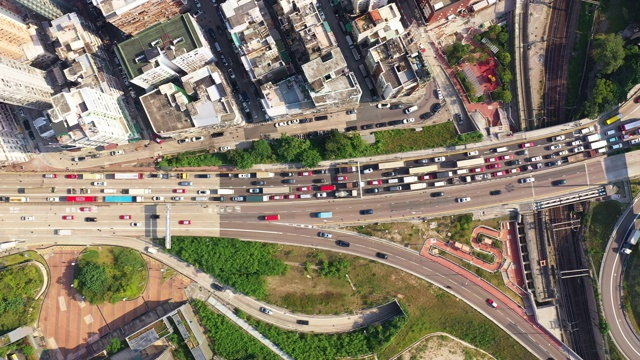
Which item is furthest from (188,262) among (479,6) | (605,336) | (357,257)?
(605,336)

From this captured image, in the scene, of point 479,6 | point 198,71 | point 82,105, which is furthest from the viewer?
A: point 479,6

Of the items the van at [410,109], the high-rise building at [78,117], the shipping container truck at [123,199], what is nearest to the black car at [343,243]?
the van at [410,109]

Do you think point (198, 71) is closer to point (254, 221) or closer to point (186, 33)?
point (186, 33)

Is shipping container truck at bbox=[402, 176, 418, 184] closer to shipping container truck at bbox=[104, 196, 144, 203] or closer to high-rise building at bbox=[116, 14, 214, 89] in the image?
high-rise building at bbox=[116, 14, 214, 89]

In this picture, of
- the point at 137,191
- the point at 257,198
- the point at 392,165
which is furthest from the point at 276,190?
the point at 137,191

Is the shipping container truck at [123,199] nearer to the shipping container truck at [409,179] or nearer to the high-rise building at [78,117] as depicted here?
the high-rise building at [78,117]

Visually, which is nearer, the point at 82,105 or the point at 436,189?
the point at 82,105
